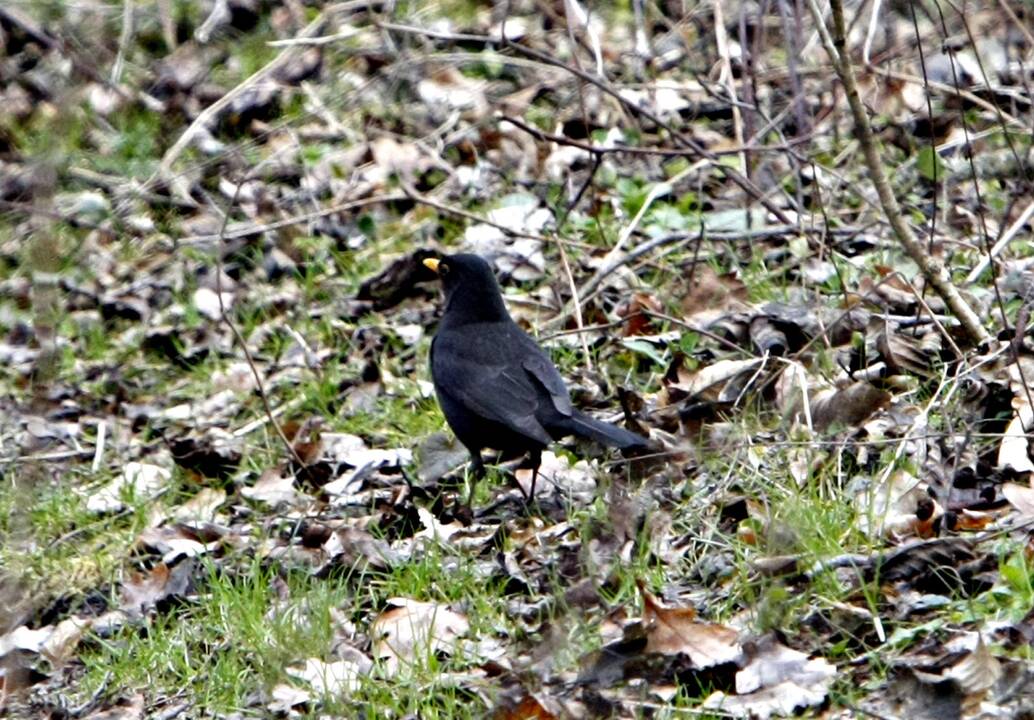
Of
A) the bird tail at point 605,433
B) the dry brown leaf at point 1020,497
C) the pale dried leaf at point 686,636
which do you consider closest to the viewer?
the pale dried leaf at point 686,636

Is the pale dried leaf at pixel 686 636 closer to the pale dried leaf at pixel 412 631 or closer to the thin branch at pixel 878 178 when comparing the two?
the pale dried leaf at pixel 412 631

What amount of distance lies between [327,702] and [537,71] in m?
5.08

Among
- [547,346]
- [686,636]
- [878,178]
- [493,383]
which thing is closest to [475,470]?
[493,383]

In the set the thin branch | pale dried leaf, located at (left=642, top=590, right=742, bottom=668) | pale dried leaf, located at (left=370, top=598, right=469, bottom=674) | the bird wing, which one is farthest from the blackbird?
pale dried leaf, located at (left=642, top=590, right=742, bottom=668)

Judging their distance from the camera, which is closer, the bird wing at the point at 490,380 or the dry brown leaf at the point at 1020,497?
the dry brown leaf at the point at 1020,497

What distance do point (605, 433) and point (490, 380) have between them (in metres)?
0.60

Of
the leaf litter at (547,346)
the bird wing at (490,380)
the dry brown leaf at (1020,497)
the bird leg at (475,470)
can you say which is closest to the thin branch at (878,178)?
the leaf litter at (547,346)

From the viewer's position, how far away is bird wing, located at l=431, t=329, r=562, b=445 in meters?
4.75

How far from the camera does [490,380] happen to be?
16.2 feet

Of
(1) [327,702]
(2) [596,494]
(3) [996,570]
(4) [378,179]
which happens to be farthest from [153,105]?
(3) [996,570]

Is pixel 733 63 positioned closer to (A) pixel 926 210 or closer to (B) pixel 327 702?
(A) pixel 926 210

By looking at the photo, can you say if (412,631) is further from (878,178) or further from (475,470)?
(878,178)

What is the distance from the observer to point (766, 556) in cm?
370

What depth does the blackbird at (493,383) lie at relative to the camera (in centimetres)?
467
